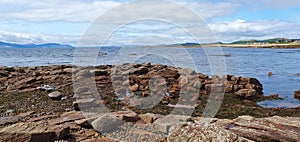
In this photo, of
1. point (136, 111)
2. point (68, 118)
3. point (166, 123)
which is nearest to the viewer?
point (166, 123)

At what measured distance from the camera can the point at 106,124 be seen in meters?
11.1

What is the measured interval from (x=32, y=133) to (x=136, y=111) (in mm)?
8088

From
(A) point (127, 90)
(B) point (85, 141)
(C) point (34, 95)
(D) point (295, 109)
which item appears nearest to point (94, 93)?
(A) point (127, 90)

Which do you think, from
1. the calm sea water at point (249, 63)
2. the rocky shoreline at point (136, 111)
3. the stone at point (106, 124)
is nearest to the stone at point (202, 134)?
the rocky shoreline at point (136, 111)

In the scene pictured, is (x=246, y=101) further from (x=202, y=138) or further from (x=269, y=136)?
(x=202, y=138)

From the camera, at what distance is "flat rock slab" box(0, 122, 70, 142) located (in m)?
8.90

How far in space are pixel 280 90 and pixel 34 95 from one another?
21.0 meters

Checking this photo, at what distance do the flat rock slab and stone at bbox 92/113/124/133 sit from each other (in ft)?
4.51

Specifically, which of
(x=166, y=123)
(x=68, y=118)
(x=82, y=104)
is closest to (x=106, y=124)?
(x=166, y=123)

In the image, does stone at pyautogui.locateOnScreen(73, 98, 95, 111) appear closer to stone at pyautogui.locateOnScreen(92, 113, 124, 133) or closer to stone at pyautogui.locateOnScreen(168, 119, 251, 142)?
stone at pyautogui.locateOnScreen(92, 113, 124, 133)

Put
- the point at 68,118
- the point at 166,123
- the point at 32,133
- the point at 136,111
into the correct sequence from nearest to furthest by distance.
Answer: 1. the point at 32,133
2. the point at 166,123
3. the point at 68,118
4. the point at 136,111

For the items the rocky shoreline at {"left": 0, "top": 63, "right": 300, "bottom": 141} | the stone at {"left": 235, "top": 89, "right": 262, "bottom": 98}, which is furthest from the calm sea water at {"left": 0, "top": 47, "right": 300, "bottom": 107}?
the rocky shoreline at {"left": 0, "top": 63, "right": 300, "bottom": 141}

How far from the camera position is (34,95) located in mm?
21453

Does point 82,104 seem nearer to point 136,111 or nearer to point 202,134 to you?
point 136,111
